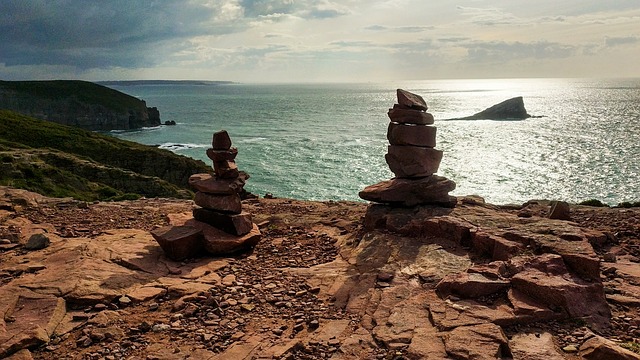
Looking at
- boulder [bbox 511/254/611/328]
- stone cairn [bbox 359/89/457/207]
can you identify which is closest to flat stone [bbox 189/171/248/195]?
stone cairn [bbox 359/89/457/207]

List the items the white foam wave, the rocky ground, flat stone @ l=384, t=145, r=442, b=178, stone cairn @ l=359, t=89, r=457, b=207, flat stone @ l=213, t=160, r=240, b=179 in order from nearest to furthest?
1. the rocky ground
2. flat stone @ l=213, t=160, r=240, b=179
3. stone cairn @ l=359, t=89, r=457, b=207
4. flat stone @ l=384, t=145, r=442, b=178
5. the white foam wave

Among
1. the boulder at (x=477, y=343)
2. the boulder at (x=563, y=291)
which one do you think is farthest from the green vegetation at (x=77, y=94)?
the boulder at (x=477, y=343)

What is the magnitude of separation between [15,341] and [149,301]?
3768 mm

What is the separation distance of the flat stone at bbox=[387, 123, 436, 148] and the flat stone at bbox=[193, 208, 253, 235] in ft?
28.7

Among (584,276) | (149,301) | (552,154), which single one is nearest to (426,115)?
(584,276)

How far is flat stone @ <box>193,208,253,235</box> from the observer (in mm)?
19773

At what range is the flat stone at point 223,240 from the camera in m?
18.6

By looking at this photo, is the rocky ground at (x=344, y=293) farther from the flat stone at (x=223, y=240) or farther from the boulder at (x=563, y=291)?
the flat stone at (x=223, y=240)

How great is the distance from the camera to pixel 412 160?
905 inches

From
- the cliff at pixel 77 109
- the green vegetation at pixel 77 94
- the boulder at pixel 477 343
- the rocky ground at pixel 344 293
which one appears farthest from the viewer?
the green vegetation at pixel 77 94

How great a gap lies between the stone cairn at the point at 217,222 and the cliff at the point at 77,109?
563ft

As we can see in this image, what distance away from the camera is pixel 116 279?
1541 cm

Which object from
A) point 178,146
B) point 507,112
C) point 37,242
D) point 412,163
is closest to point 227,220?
point 37,242

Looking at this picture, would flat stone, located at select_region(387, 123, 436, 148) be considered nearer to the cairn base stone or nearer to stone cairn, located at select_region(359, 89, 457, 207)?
stone cairn, located at select_region(359, 89, 457, 207)
